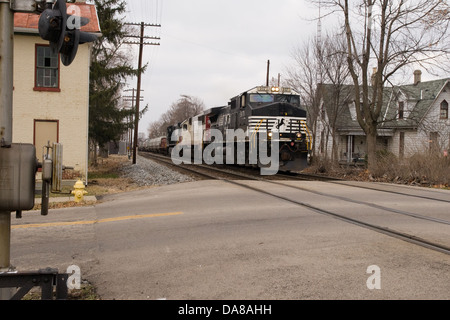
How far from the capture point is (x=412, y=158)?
16.6 m

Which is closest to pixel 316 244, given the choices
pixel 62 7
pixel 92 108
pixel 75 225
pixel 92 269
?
pixel 92 269

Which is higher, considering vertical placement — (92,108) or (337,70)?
(337,70)

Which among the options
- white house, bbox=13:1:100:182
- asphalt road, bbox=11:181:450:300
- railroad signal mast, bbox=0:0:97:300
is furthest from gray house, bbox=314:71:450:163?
railroad signal mast, bbox=0:0:97:300

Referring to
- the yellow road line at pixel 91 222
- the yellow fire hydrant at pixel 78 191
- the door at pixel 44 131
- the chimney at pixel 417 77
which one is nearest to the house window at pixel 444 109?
the chimney at pixel 417 77

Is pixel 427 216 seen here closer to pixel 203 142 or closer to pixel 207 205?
pixel 207 205

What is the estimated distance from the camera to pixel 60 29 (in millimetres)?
3529

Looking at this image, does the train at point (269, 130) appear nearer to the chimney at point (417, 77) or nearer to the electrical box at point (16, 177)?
the electrical box at point (16, 177)

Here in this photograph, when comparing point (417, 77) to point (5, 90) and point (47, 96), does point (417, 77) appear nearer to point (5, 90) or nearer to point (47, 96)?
point (47, 96)

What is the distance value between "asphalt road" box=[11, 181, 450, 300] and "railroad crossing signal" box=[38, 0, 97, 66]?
2.53m

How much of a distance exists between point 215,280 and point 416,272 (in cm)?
222

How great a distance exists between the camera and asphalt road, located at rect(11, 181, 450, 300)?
4.22m

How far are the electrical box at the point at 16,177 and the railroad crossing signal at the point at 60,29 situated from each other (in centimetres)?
94

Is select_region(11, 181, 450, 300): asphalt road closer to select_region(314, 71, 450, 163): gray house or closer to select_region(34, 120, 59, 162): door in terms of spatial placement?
select_region(34, 120, 59, 162): door
